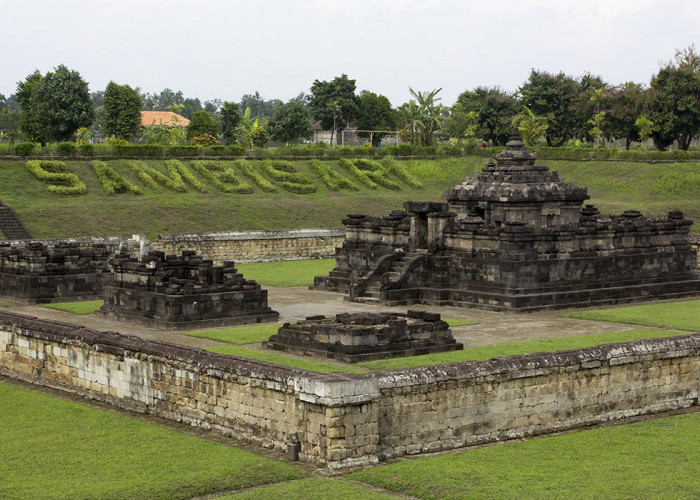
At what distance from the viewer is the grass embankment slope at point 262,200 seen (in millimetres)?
51469

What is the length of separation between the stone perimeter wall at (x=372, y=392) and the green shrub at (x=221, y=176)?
37.5 meters

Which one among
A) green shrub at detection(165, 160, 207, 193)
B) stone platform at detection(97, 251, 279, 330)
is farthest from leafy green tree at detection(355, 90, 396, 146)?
stone platform at detection(97, 251, 279, 330)

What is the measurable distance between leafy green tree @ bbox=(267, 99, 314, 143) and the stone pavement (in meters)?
54.6

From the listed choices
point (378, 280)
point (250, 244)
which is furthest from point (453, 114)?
point (378, 280)

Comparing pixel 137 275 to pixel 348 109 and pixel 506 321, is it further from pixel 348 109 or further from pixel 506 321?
pixel 348 109

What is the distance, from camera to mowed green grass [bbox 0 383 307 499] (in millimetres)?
15438

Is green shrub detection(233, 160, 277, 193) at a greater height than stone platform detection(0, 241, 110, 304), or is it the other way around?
green shrub detection(233, 160, 277, 193)

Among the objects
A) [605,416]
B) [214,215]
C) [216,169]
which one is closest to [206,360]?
[605,416]

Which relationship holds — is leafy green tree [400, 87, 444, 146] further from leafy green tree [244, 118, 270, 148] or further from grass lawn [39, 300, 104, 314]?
grass lawn [39, 300, 104, 314]

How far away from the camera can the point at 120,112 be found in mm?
90625

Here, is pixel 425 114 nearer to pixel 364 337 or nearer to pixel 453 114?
pixel 453 114

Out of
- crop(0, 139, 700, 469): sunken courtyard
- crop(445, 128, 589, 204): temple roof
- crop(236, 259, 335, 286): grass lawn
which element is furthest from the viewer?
crop(236, 259, 335, 286): grass lawn

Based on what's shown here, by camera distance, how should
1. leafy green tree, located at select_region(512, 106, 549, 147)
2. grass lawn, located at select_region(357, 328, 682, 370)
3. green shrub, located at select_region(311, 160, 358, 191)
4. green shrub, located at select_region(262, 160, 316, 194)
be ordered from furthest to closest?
leafy green tree, located at select_region(512, 106, 549, 147) < green shrub, located at select_region(311, 160, 358, 191) < green shrub, located at select_region(262, 160, 316, 194) < grass lawn, located at select_region(357, 328, 682, 370)

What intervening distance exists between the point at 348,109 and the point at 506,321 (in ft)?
225
